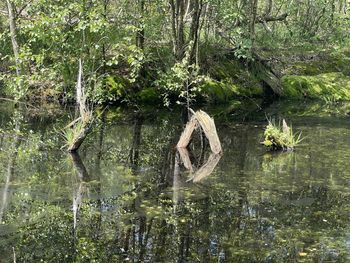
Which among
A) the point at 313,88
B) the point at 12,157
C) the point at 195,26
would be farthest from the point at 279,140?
the point at 313,88

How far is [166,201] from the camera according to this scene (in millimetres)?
9188

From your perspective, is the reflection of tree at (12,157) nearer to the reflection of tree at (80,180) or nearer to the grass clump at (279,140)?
the reflection of tree at (80,180)

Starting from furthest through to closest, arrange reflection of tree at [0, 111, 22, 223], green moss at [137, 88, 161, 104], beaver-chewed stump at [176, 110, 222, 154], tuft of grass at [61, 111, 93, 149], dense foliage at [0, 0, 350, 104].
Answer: green moss at [137, 88, 161, 104], dense foliage at [0, 0, 350, 104], beaver-chewed stump at [176, 110, 222, 154], tuft of grass at [61, 111, 93, 149], reflection of tree at [0, 111, 22, 223]

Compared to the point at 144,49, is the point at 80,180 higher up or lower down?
lower down

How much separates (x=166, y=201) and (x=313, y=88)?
785 inches

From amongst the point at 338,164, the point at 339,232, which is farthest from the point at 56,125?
the point at 339,232

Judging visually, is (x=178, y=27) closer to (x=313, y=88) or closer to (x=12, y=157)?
(x=313, y=88)

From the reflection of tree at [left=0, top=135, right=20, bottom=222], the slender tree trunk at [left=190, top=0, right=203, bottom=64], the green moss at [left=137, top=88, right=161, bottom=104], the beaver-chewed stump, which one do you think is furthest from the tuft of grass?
the slender tree trunk at [left=190, top=0, right=203, bottom=64]

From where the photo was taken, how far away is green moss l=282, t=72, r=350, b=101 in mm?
26812

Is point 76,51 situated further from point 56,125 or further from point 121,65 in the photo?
point 121,65

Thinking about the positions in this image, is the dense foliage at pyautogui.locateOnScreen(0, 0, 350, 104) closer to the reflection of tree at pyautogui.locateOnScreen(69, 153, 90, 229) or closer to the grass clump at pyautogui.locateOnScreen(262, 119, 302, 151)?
the reflection of tree at pyautogui.locateOnScreen(69, 153, 90, 229)

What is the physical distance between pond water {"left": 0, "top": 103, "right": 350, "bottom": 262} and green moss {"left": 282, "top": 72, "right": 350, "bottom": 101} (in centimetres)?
1133

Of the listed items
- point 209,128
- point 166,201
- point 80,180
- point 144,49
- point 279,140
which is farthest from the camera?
point 144,49

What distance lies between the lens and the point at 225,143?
15164 millimetres
